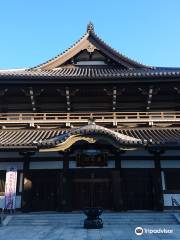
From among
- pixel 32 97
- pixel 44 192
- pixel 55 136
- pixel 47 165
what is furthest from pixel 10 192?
pixel 32 97

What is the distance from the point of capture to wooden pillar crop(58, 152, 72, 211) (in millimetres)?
13244

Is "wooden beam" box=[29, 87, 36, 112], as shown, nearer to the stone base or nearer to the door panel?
the door panel

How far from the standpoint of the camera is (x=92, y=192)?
546 inches

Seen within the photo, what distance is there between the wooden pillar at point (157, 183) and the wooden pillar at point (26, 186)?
20.8 ft

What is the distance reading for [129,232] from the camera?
9633 mm

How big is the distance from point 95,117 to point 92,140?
8.76ft

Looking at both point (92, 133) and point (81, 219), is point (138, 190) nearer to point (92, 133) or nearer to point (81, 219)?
point (81, 219)

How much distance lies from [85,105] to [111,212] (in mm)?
6384

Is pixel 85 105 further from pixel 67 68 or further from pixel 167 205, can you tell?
pixel 167 205

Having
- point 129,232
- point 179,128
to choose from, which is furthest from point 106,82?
point 129,232

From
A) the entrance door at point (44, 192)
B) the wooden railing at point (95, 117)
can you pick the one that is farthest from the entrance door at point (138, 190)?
the entrance door at point (44, 192)

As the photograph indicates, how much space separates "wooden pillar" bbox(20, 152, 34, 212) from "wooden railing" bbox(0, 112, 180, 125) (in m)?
2.24

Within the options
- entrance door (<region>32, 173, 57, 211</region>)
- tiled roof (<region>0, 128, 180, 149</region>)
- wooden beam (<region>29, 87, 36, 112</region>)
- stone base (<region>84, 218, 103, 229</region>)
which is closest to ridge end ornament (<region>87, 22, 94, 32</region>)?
wooden beam (<region>29, 87, 36, 112</region>)

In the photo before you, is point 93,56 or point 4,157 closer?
point 4,157
